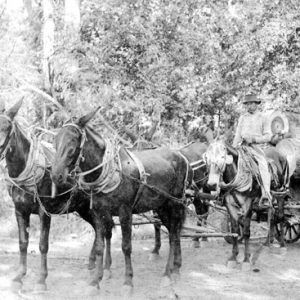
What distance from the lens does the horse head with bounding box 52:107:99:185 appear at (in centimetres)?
584

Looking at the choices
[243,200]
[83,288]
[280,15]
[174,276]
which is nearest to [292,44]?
[280,15]

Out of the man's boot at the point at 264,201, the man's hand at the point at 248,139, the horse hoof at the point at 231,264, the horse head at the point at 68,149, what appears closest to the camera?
the horse head at the point at 68,149

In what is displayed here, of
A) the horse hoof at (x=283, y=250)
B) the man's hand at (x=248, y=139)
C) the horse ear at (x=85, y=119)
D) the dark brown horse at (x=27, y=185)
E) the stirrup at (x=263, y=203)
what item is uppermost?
the horse ear at (x=85, y=119)

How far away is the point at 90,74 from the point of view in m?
12.6

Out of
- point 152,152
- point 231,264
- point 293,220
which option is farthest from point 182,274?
point 293,220

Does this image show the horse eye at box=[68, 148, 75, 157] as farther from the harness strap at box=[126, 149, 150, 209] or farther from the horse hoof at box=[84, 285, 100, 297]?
the horse hoof at box=[84, 285, 100, 297]

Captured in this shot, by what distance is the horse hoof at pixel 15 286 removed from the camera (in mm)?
6535

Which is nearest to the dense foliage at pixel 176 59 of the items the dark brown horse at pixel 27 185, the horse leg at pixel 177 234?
the horse leg at pixel 177 234

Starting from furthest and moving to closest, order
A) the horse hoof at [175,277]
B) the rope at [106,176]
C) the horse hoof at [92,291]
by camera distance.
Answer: the horse hoof at [175,277] → the horse hoof at [92,291] → the rope at [106,176]

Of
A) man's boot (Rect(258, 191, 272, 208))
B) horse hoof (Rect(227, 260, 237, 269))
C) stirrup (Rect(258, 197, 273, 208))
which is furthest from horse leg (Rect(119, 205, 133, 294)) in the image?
stirrup (Rect(258, 197, 273, 208))

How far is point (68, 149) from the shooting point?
5.89 m

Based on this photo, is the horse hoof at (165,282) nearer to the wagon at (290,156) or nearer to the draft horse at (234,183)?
the draft horse at (234,183)

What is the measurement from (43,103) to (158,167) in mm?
6413

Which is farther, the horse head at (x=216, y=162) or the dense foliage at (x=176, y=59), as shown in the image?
Answer: the dense foliage at (x=176, y=59)
